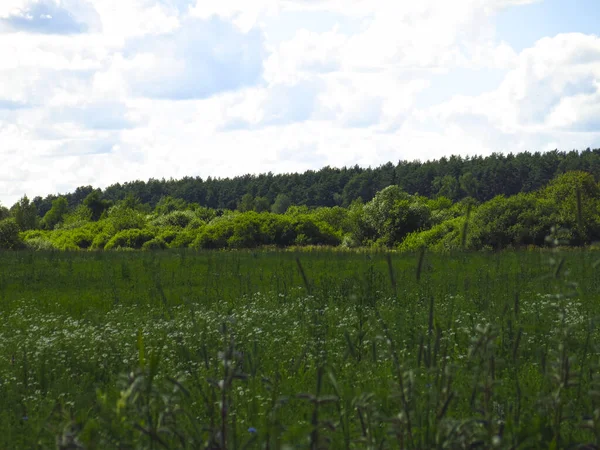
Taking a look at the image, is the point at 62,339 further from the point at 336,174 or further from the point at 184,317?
the point at 336,174

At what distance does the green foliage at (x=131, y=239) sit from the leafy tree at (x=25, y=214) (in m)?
45.8

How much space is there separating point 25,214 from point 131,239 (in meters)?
52.4

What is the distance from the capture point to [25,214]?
307ft

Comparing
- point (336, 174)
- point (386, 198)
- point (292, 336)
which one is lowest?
point (292, 336)

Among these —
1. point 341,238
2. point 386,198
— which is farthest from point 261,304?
point 341,238

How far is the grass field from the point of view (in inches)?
103

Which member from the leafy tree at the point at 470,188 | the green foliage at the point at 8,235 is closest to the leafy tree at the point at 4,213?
the green foliage at the point at 8,235

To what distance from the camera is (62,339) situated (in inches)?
353

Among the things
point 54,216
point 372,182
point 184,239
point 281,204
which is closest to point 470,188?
point 184,239

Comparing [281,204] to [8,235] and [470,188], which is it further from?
[470,188]

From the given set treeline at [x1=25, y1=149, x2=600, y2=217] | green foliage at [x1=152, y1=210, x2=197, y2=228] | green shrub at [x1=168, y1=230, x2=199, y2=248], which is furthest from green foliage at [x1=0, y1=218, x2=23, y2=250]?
treeline at [x1=25, y1=149, x2=600, y2=217]

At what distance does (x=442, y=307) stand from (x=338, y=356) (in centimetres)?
451

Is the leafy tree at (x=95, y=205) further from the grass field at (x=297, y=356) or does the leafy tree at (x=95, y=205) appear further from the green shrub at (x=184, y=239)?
the grass field at (x=297, y=356)

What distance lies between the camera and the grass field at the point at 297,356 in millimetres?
2621
